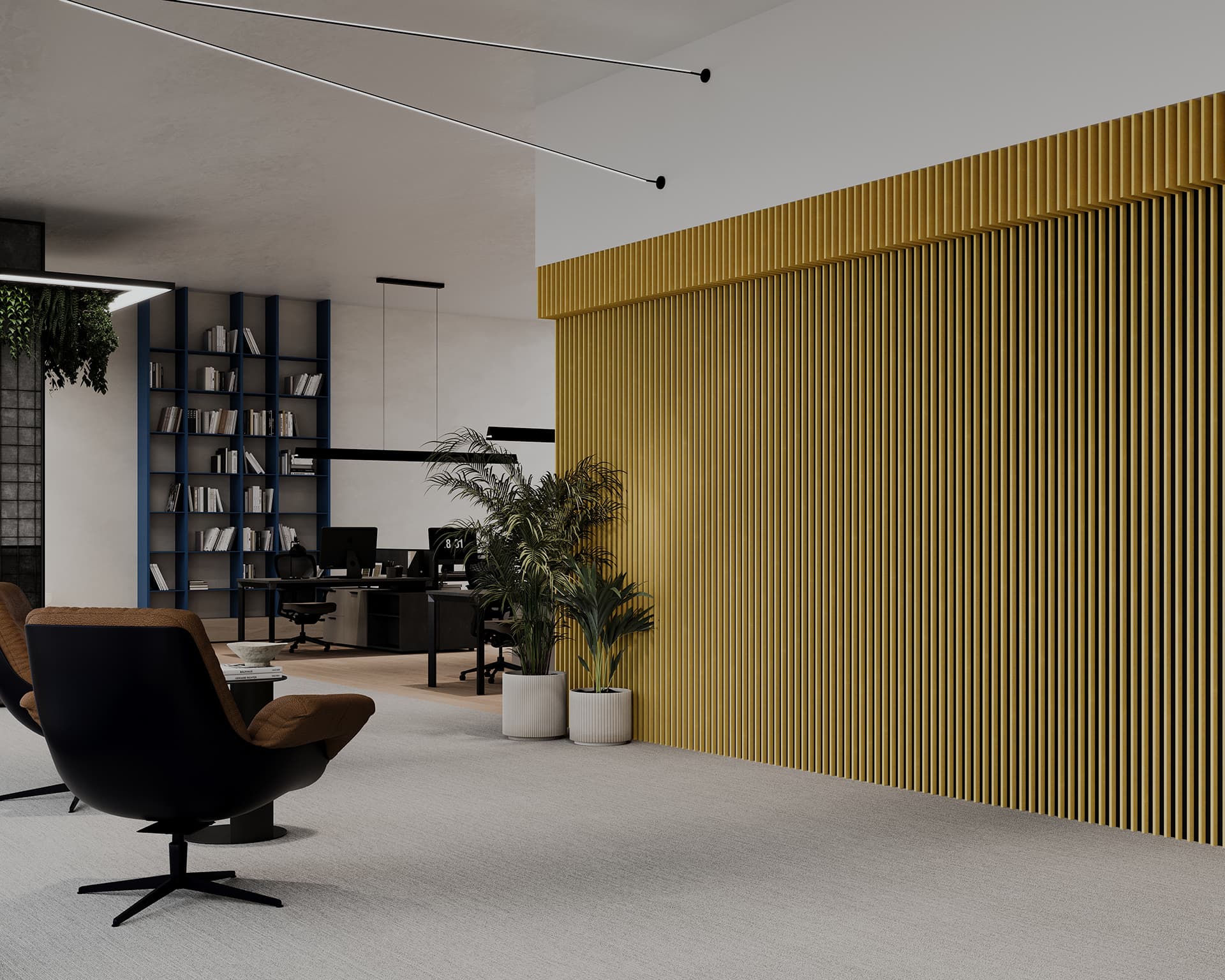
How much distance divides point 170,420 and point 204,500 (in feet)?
3.16

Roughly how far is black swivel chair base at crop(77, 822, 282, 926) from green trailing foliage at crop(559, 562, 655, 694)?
3.60 meters

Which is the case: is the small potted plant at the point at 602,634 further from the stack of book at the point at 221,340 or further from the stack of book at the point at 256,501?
the stack of book at the point at 221,340

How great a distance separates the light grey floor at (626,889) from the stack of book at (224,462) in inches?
335

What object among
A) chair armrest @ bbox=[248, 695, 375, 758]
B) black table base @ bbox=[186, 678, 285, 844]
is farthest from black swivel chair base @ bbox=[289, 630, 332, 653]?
chair armrest @ bbox=[248, 695, 375, 758]

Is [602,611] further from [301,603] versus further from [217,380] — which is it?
[217,380]

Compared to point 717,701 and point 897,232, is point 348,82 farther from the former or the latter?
point 717,701

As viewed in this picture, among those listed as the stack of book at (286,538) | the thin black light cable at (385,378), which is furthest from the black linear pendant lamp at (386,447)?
the stack of book at (286,538)

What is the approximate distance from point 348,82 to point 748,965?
6042 mm

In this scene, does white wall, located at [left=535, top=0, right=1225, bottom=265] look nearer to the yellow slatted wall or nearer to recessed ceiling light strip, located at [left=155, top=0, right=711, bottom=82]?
recessed ceiling light strip, located at [left=155, top=0, right=711, bottom=82]

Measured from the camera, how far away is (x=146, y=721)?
409 centimetres

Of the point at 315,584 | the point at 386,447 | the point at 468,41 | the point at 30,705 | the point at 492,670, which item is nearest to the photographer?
the point at 30,705

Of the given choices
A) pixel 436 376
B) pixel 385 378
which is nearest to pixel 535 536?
pixel 385 378

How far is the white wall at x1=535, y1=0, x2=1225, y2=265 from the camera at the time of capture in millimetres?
5473

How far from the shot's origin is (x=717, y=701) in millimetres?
7539
